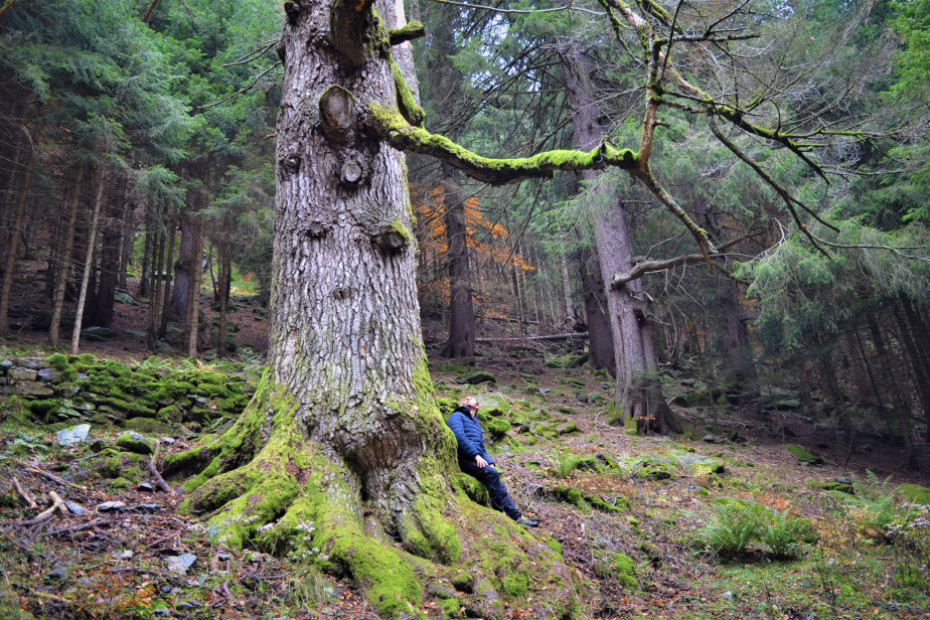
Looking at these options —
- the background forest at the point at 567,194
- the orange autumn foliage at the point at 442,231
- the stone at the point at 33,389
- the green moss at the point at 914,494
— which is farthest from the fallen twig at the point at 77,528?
the orange autumn foliage at the point at 442,231

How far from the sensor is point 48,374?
616cm

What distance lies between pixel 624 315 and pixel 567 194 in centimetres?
538

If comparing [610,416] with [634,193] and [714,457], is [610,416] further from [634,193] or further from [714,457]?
[634,193]

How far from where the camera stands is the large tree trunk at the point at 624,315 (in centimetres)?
1076

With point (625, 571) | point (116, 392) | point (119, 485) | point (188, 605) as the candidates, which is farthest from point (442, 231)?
point (188, 605)

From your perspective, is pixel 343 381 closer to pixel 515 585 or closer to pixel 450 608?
pixel 450 608

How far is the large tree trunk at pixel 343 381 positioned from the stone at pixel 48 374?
291 cm

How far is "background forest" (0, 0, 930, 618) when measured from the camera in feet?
28.8

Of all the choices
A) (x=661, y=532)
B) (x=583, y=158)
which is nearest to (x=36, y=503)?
(x=583, y=158)

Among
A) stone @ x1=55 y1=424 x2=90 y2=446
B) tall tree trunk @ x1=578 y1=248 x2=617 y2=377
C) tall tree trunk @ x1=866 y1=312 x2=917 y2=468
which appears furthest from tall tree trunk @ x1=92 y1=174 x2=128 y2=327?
tall tree trunk @ x1=866 y1=312 x2=917 y2=468

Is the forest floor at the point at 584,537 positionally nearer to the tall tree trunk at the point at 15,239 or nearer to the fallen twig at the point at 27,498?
the fallen twig at the point at 27,498

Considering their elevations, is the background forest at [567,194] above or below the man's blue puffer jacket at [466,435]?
above

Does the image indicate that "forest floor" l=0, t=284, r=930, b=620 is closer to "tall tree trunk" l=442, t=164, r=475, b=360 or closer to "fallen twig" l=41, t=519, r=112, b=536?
"fallen twig" l=41, t=519, r=112, b=536

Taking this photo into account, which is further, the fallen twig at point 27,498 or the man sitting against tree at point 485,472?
the man sitting against tree at point 485,472
